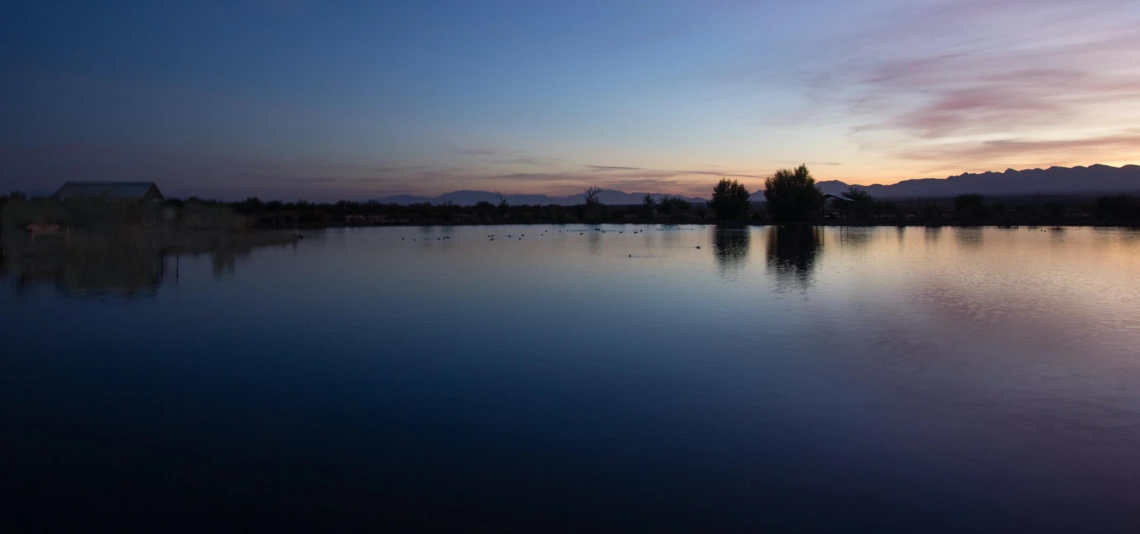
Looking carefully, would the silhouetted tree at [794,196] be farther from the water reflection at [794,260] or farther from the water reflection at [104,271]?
the water reflection at [104,271]

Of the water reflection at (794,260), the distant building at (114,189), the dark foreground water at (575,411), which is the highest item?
the distant building at (114,189)

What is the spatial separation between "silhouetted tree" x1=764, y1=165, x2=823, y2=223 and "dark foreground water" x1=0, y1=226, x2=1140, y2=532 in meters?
41.3

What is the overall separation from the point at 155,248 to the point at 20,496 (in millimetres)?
23564

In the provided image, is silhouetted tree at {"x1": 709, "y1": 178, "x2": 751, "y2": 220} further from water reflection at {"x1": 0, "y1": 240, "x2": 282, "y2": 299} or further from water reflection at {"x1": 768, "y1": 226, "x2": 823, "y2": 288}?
water reflection at {"x1": 0, "y1": 240, "x2": 282, "y2": 299}

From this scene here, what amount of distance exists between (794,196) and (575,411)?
51001 millimetres

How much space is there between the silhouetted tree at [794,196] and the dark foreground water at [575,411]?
41.3 m

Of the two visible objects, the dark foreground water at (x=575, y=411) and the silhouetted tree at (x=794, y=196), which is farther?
the silhouetted tree at (x=794, y=196)

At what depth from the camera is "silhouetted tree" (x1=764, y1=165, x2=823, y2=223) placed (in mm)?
53750

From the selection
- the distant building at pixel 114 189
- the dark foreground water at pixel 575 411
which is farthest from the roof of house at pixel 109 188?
the dark foreground water at pixel 575 411

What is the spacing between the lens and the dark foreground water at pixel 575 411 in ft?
14.6

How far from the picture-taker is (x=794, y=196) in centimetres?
5381

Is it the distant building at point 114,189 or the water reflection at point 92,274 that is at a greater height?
the distant building at point 114,189

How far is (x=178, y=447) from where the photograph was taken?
5512mm

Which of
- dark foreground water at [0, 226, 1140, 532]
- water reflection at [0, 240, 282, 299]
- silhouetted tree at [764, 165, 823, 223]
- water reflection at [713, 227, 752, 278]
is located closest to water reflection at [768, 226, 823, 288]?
water reflection at [713, 227, 752, 278]
